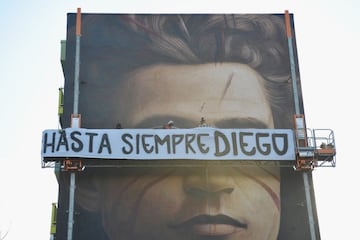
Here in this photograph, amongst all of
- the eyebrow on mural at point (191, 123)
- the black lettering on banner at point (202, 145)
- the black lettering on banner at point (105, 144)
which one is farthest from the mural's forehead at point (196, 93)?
the black lettering on banner at point (105, 144)

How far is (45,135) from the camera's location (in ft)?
99.4

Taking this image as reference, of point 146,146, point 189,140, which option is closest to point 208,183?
point 189,140

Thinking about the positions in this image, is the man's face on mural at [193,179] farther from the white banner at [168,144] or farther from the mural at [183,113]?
the white banner at [168,144]

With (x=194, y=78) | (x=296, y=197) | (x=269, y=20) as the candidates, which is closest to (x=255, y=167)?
(x=296, y=197)

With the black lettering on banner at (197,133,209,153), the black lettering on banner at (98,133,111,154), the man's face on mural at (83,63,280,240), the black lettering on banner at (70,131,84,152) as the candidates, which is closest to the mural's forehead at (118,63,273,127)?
the man's face on mural at (83,63,280,240)

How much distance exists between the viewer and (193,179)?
30609 millimetres

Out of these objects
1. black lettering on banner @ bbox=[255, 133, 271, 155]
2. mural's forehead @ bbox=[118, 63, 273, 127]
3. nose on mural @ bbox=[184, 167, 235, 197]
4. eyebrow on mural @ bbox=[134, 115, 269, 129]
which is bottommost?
nose on mural @ bbox=[184, 167, 235, 197]

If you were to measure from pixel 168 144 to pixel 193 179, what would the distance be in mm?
1982

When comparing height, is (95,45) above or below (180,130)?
above

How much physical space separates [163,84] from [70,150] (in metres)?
5.73

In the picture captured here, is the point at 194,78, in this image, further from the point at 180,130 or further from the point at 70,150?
the point at 70,150

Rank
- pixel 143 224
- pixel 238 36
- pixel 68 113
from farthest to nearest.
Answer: pixel 238 36, pixel 68 113, pixel 143 224

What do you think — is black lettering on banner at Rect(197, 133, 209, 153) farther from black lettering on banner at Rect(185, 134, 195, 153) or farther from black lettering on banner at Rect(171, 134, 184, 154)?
black lettering on banner at Rect(171, 134, 184, 154)

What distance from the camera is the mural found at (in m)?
29.8
